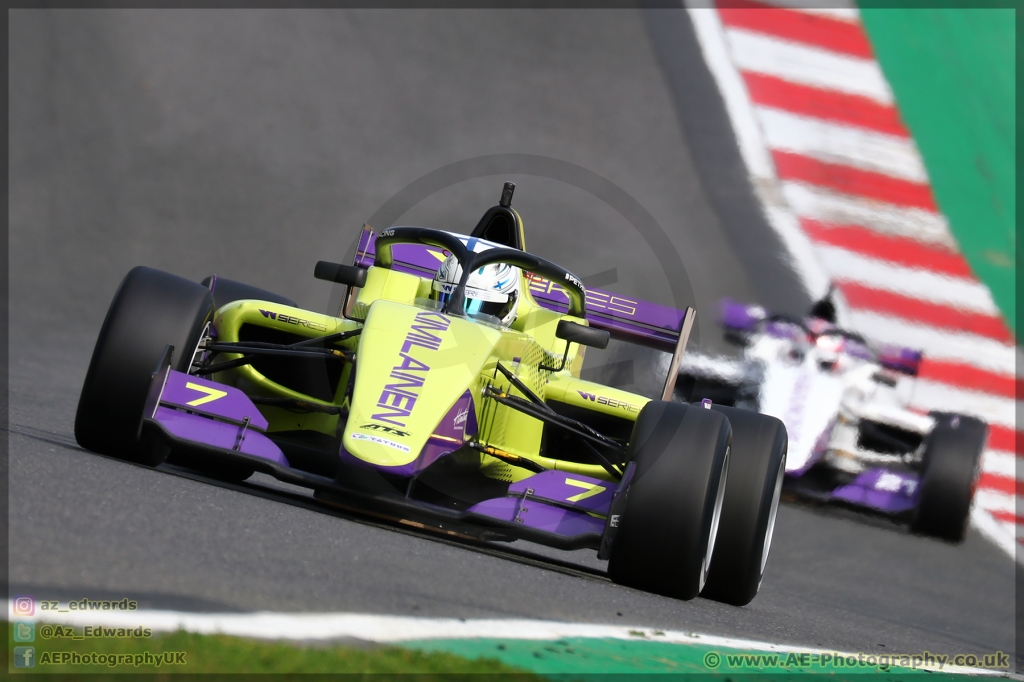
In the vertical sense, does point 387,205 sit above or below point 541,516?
above

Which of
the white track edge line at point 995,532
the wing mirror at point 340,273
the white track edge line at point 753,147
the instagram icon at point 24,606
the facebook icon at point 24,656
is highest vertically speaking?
the white track edge line at point 753,147

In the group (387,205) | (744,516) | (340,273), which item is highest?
(387,205)

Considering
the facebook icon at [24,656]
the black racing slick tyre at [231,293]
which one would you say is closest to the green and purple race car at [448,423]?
the black racing slick tyre at [231,293]

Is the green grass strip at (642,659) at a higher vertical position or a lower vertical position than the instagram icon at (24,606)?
higher

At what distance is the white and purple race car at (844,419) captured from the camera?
9.59 metres

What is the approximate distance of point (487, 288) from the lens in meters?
6.32

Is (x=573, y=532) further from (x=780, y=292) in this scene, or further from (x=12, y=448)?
(x=780, y=292)

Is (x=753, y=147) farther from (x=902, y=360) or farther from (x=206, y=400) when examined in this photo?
(x=206, y=400)

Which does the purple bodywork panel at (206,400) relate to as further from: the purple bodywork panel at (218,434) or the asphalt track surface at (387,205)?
the asphalt track surface at (387,205)

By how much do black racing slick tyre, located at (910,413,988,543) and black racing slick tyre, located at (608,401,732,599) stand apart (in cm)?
497

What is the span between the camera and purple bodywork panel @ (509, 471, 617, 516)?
529 centimetres

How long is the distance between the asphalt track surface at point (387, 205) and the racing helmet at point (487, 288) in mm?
1264

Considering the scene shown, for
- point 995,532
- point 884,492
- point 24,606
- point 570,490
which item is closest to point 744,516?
point 570,490

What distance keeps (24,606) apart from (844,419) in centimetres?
876
